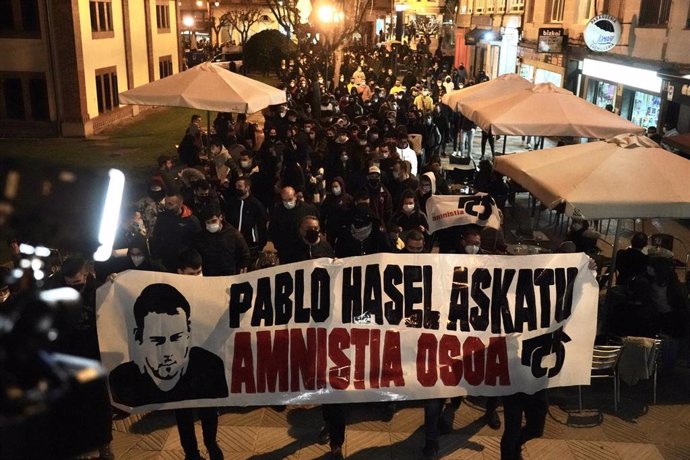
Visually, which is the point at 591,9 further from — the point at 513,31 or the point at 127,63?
the point at 127,63

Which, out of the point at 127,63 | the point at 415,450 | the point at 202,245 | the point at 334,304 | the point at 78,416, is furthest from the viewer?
the point at 127,63

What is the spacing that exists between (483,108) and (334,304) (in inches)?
299

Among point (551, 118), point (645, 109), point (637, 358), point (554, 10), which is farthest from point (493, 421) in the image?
point (554, 10)

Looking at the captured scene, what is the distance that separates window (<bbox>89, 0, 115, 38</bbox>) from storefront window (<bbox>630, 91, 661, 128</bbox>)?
728 inches

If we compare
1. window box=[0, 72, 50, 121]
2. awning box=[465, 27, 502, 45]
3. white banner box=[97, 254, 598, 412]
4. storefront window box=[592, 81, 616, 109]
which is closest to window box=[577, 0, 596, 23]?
storefront window box=[592, 81, 616, 109]

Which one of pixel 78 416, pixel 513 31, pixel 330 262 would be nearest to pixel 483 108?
pixel 330 262

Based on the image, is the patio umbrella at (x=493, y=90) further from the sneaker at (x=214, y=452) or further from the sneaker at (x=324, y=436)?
the sneaker at (x=214, y=452)

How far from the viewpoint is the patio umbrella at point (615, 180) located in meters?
6.36

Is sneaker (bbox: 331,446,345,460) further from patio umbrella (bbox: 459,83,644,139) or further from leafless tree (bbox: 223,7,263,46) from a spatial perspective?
leafless tree (bbox: 223,7,263,46)

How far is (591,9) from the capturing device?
2069 cm

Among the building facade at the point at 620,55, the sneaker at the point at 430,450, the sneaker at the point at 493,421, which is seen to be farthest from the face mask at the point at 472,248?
the building facade at the point at 620,55

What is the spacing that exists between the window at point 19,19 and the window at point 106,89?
2.94 meters

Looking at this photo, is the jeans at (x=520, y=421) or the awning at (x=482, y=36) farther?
the awning at (x=482, y=36)

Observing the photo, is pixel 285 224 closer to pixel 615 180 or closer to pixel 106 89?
pixel 615 180
